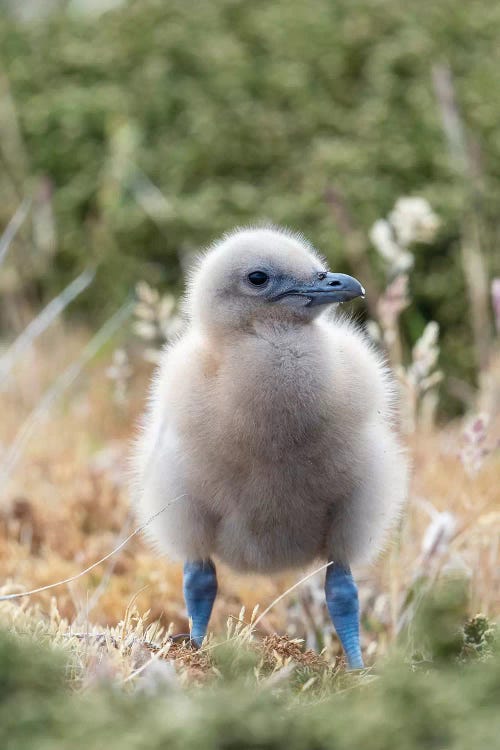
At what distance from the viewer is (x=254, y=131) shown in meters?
5.24

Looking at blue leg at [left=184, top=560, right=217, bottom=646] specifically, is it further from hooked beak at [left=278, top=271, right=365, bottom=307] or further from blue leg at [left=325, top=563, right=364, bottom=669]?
hooked beak at [left=278, top=271, right=365, bottom=307]

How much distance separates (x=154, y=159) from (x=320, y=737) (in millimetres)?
4585

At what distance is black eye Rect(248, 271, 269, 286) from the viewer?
2275 millimetres

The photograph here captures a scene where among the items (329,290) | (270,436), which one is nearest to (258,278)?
(329,290)

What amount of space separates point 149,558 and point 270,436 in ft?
4.64

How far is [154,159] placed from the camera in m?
5.39

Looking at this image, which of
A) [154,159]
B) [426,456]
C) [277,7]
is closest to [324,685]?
[426,456]

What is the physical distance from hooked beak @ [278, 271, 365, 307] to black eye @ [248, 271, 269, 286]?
2.0 inches

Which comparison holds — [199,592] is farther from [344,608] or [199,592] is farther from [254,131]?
[254,131]

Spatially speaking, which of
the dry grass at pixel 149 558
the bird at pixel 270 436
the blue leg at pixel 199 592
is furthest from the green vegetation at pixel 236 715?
the blue leg at pixel 199 592

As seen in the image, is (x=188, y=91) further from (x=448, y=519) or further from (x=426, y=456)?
(x=448, y=519)

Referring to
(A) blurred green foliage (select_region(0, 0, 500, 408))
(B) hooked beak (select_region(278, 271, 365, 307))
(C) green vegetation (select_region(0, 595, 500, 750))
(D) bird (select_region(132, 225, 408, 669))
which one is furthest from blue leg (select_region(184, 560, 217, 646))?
(A) blurred green foliage (select_region(0, 0, 500, 408))

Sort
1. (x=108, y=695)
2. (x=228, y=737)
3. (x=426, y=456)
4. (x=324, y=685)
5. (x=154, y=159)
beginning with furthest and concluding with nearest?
1. (x=154, y=159)
2. (x=426, y=456)
3. (x=324, y=685)
4. (x=108, y=695)
5. (x=228, y=737)

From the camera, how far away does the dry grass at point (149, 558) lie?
2.54 m
